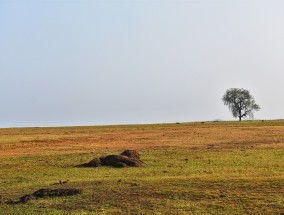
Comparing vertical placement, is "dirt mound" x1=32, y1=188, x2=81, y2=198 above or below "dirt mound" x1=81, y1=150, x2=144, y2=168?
below

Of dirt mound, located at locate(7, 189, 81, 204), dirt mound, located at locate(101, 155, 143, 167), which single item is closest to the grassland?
dirt mound, located at locate(7, 189, 81, 204)

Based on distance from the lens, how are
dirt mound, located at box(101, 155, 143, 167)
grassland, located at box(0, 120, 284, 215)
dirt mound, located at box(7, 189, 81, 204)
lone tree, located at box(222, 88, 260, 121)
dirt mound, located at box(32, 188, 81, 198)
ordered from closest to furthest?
grassland, located at box(0, 120, 284, 215) → dirt mound, located at box(7, 189, 81, 204) → dirt mound, located at box(32, 188, 81, 198) → dirt mound, located at box(101, 155, 143, 167) → lone tree, located at box(222, 88, 260, 121)

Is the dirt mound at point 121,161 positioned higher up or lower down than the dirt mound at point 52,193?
higher up

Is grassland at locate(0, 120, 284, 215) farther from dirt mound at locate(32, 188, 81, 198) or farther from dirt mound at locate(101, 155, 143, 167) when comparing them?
dirt mound at locate(101, 155, 143, 167)

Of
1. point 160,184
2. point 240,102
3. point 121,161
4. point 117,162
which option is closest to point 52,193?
point 160,184

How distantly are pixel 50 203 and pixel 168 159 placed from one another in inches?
548

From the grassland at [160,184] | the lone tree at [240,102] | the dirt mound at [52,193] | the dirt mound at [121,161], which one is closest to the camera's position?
the grassland at [160,184]

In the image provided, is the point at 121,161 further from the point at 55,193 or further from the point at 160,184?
the point at 55,193

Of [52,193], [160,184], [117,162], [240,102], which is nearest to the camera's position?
[52,193]

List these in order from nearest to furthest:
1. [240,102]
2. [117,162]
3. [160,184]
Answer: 1. [160,184]
2. [117,162]
3. [240,102]

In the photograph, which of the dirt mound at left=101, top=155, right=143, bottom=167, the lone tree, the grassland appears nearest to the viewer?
the grassland

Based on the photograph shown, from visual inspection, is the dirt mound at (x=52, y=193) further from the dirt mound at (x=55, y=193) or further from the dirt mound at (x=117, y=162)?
the dirt mound at (x=117, y=162)

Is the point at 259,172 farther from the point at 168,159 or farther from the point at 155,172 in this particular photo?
the point at 168,159

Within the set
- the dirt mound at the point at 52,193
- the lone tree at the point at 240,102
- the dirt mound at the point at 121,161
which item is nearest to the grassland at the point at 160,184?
the dirt mound at the point at 52,193
